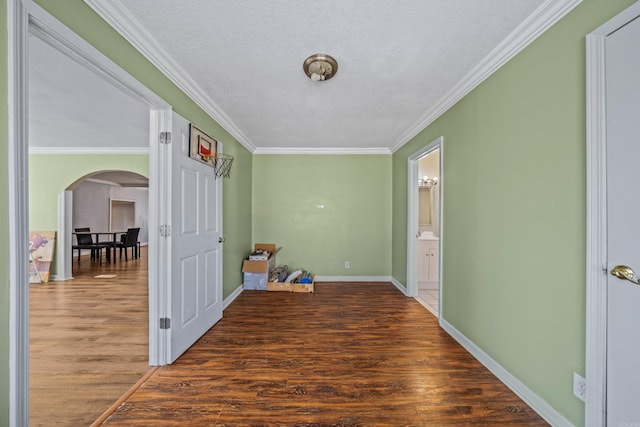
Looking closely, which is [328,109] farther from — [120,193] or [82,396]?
[120,193]

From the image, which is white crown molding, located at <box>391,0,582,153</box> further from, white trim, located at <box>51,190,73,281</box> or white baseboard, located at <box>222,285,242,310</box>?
white trim, located at <box>51,190,73,281</box>

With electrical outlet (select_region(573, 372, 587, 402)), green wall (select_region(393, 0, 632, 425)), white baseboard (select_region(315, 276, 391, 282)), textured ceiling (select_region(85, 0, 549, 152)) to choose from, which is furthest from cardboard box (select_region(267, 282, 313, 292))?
electrical outlet (select_region(573, 372, 587, 402))

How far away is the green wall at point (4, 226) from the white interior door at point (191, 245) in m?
1.12

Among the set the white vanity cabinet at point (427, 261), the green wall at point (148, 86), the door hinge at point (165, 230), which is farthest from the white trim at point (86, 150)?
the white vanity cabinet at point (427, 261)

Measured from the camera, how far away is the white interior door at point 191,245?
2213 millimetres

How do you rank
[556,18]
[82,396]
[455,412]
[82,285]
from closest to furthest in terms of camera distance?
[556,18] → [455,412] → [82,396] → [82,285]

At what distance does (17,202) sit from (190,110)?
5.84ft

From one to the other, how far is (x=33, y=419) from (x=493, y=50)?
377cm

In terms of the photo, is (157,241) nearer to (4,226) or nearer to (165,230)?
(165,230)

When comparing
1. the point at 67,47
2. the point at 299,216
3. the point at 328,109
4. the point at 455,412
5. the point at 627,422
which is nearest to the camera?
the point at 627,422

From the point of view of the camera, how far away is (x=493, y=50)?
192cm

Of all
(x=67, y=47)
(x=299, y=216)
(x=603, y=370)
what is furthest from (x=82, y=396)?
(x=299, y=216)

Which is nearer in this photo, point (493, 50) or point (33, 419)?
point (33, 419)

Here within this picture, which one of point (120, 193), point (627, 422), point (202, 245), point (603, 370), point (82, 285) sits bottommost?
point (82, 285)
